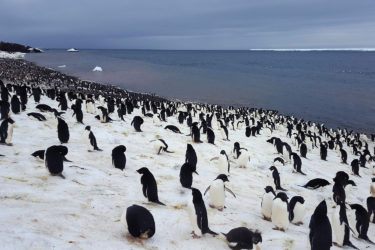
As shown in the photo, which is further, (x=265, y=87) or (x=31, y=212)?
(x=265, y=87)

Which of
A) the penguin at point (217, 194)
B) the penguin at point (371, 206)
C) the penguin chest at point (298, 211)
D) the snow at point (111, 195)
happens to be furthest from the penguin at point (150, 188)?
the penguin at point (371, 206)

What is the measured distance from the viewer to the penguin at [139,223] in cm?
501

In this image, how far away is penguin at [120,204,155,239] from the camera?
5.01m

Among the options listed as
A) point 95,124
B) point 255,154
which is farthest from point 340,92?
point 95,124

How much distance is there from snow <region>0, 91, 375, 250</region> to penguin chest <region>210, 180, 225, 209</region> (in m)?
0.26

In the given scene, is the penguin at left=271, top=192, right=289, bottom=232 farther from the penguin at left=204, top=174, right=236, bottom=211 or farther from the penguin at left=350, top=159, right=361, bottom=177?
the penguin at left=350, top=159, right=361, bottom=177

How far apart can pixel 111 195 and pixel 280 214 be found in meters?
3.69

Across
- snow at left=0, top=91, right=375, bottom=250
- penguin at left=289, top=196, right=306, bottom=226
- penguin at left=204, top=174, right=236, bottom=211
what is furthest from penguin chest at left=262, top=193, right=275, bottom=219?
penguin at left=204, top=174, right=236, bottom=211

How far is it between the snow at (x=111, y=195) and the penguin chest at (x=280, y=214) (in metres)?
0.20

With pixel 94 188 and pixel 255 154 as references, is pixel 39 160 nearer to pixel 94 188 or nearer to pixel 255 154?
pixel 94 188

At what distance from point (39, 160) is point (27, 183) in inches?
62.7

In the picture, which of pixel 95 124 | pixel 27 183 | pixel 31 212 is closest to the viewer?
pixel 31 212

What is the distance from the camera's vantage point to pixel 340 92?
52.5 meters

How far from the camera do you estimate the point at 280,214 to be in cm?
671
